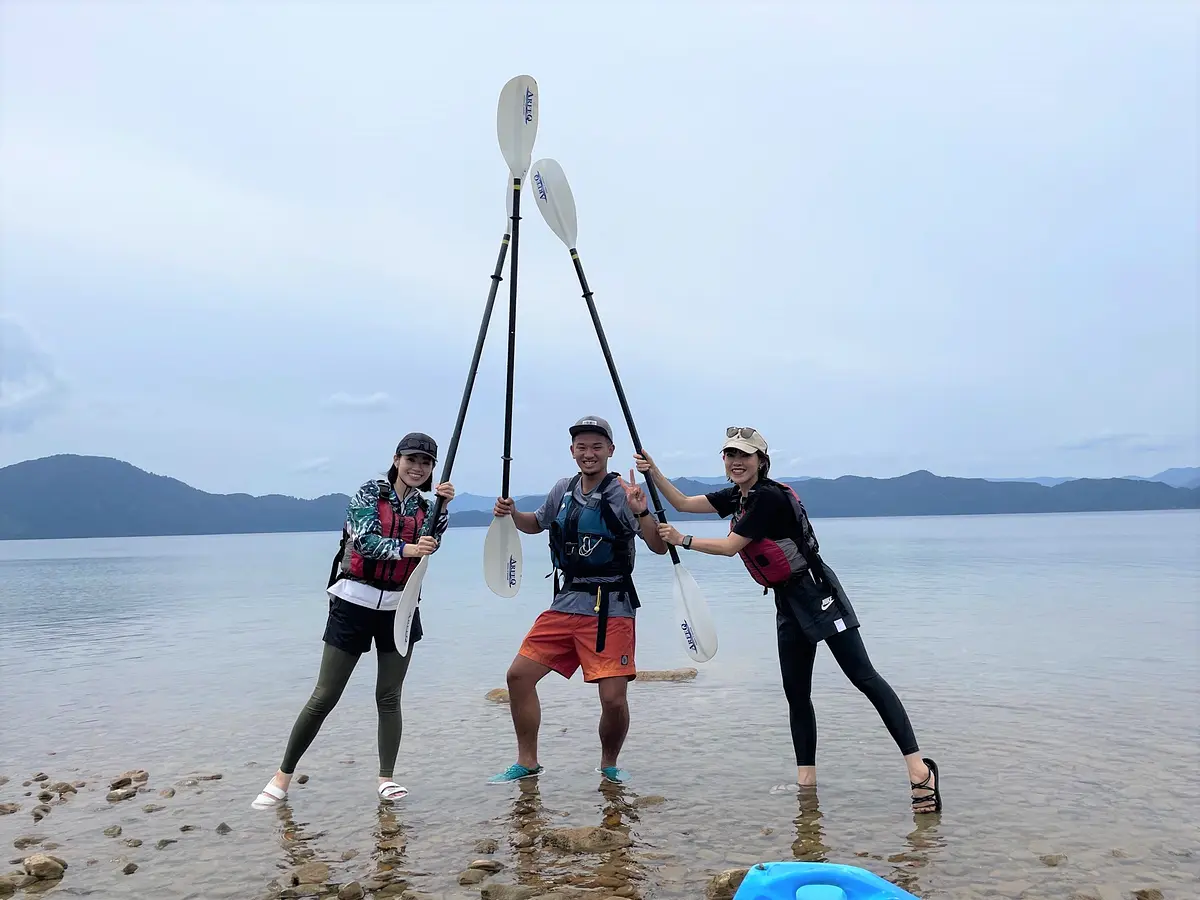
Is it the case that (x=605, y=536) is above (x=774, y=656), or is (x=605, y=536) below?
above

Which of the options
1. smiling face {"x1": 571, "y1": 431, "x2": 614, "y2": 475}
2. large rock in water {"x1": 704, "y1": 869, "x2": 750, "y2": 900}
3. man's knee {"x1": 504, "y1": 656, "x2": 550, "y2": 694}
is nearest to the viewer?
large rock in water {"x1": 704, "y1": 869, "x2": 750, "y2": 900}

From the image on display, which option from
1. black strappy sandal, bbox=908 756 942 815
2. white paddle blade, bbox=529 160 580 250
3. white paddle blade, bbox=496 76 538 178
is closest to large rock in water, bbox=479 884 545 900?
black strappy sandal, bbox=908 756 942 815

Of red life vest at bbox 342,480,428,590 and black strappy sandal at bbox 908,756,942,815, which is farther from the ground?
red life vest at bbox 342,480,428,590

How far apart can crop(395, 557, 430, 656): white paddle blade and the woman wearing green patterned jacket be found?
0.05 metres

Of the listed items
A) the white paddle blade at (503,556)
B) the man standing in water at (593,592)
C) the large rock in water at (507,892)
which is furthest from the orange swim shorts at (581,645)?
the large rock in water at (507,892)

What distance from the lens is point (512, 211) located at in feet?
23.4

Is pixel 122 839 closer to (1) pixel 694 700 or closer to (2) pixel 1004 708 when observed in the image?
(1) pixel 694 700

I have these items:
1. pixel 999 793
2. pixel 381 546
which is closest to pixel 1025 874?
pixel 999 793

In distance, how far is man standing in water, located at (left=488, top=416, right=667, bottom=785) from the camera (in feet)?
19.6

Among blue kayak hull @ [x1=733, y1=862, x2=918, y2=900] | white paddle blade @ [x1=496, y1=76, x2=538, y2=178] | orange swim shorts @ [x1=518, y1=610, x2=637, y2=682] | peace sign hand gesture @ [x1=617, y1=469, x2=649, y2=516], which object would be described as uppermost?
white paddle blade @ [x1=496, y1=76, x2=538, y2=178]

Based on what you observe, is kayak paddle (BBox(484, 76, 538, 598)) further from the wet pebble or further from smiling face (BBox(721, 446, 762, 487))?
the wet pebble

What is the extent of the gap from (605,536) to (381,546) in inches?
61.1

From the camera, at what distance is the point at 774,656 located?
13.0 m

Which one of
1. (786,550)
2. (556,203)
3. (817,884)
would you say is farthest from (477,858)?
(556,203)
